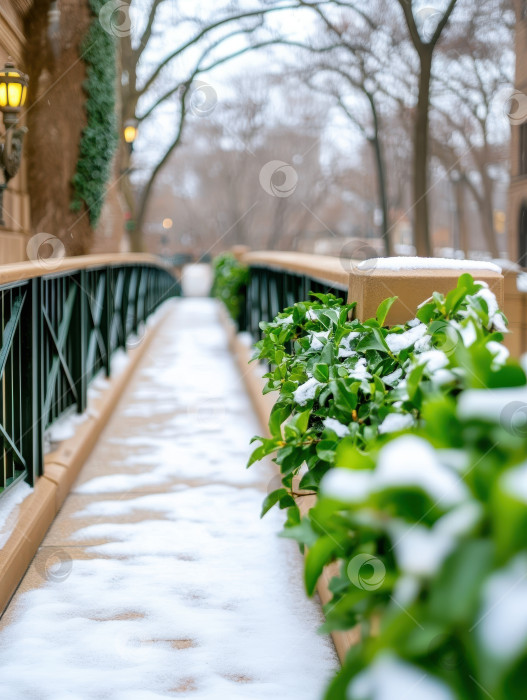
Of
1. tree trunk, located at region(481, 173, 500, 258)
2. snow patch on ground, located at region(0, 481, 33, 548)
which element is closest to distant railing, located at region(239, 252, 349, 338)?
snow patch on ground, located at region(0, 481, 33, 548)

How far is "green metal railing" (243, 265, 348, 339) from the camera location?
190 inches

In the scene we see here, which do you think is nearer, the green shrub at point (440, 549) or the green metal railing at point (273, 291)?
the green shrub at point (440, 549)

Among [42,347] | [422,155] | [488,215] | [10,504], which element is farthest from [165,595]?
[488,215]

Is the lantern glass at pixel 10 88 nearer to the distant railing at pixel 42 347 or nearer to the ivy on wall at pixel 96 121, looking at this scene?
the distant railing at pixel 42 347

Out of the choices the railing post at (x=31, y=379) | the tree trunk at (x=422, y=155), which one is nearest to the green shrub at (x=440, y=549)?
the railing post at (x=31, y=379)

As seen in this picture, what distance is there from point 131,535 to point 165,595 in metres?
0.72

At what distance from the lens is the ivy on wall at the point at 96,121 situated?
37.5 feet

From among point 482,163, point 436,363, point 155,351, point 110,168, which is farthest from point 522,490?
point 482,163

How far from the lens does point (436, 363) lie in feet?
6.39

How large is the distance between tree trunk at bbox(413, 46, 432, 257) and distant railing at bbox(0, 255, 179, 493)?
9.58 metres

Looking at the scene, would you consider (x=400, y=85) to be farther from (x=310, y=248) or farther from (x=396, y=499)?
(x=310, y=248)

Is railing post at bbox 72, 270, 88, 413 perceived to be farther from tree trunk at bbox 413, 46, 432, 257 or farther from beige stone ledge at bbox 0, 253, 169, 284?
tree trunk at bbox 413, 46, 432, 257

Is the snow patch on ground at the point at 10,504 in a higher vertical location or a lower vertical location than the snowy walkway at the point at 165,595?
higher

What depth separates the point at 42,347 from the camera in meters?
4.21
